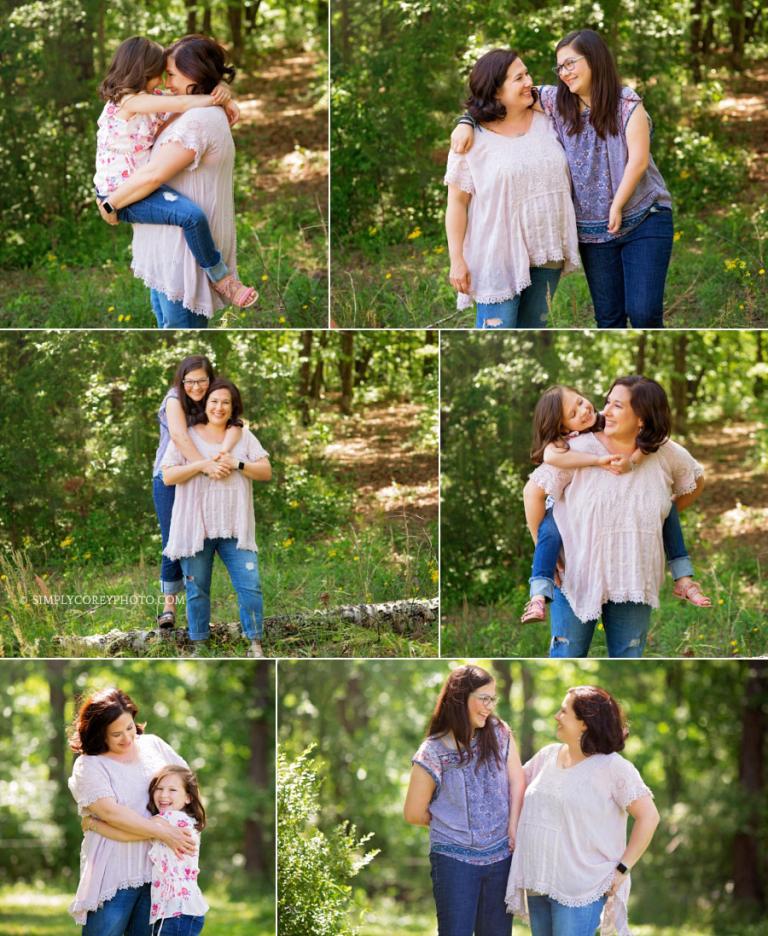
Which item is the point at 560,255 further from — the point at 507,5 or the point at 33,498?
the point at 507,5

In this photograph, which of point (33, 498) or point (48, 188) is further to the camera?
point (48, 188)

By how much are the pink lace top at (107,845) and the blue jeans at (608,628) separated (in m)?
1.89

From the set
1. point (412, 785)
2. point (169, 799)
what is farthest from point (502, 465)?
point (169, 799)

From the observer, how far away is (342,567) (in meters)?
7.20

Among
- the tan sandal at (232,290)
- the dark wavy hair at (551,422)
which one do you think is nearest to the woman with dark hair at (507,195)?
the dark wavy hair at (551,422)

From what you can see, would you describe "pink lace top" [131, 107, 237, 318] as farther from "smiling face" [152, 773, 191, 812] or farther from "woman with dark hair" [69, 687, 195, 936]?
"smiling face" [152, 773, 191, 812]

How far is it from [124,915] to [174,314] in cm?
265

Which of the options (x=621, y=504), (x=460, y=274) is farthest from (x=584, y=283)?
(x=621, y=504)

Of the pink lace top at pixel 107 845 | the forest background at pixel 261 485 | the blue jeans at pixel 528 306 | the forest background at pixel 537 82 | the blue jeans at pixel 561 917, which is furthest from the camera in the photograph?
the forest background at pixel 537 82

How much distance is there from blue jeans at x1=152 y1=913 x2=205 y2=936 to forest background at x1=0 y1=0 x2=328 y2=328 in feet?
14.1

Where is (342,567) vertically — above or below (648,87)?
below

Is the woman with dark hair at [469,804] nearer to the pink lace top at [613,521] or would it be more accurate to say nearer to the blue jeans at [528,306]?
the pink lace top at [613,521]

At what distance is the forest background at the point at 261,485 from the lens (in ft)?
23.1

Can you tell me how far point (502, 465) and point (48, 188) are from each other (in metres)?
4.34
